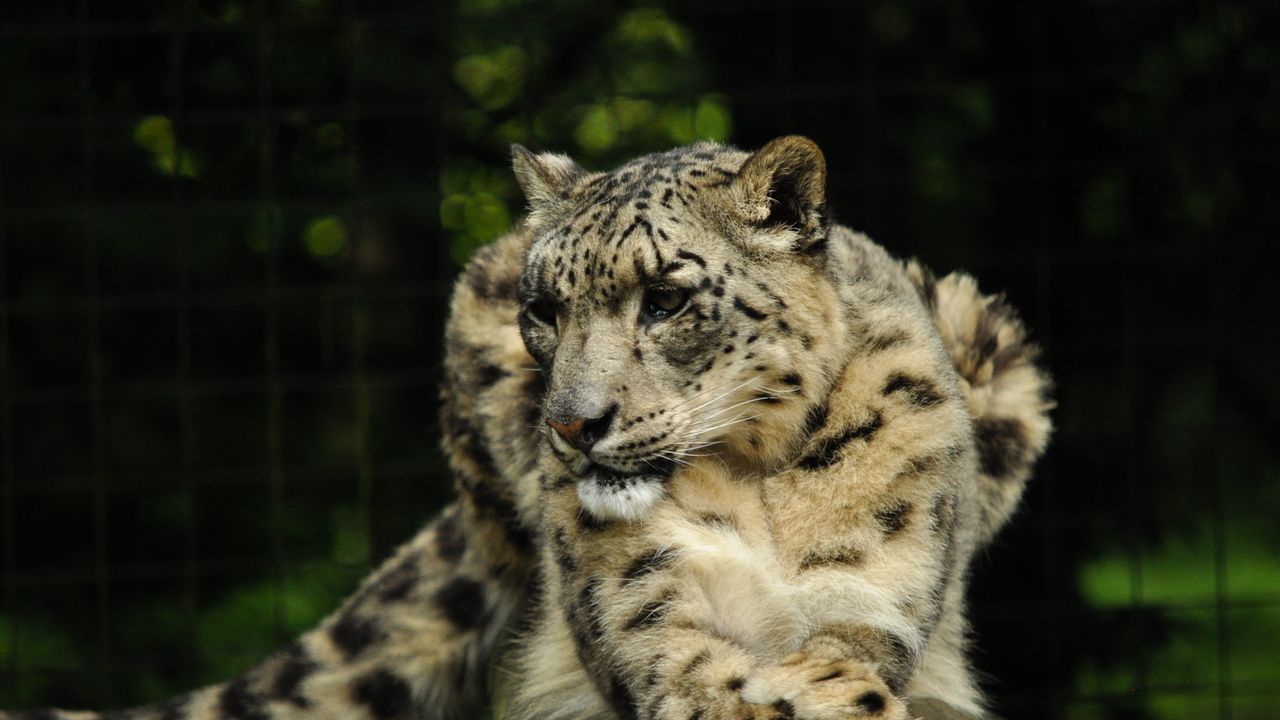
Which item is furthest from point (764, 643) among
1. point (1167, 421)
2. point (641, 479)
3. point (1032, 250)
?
point (1167, 421)

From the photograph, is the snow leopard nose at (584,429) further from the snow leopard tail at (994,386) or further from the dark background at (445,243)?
the dark background at (445,243)

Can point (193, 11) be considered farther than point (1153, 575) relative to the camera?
No

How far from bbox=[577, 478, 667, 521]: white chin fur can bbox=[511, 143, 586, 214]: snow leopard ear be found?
2.82ft

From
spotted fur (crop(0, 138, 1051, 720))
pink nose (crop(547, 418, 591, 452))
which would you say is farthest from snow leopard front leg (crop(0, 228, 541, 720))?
pink nose (crop(547, 418, 591, 452))

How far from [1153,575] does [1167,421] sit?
80 cm

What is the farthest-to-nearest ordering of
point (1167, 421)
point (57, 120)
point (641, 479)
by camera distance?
1. point (1167, 421)
2. point (57, 120)
3. point (641, 479)

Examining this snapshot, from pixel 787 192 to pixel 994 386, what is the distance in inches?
55.7

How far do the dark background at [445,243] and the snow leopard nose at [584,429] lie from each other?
10.4 feet

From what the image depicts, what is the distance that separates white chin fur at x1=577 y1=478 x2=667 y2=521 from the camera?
3143 millimetres

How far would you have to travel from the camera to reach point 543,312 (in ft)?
11.1

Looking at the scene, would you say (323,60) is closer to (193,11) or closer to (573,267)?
(193,11)

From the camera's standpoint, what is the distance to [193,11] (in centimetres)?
614

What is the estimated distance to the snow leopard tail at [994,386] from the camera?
14.3 ft

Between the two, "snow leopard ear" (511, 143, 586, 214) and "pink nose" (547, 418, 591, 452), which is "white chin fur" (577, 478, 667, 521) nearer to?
"pink nose" (547, 418, 591, 452)
